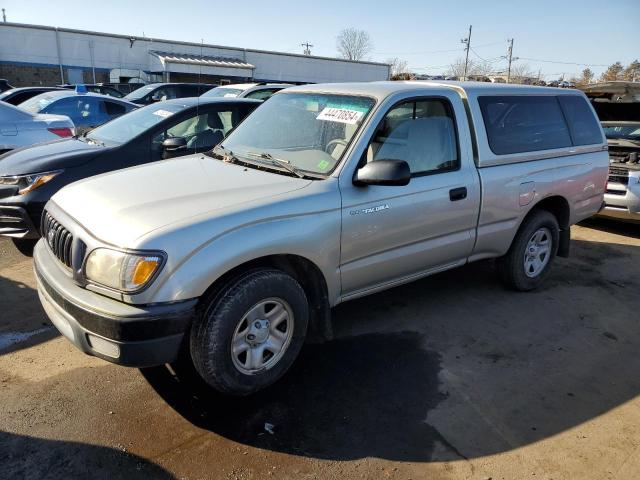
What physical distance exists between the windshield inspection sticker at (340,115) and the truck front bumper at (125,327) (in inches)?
68.9

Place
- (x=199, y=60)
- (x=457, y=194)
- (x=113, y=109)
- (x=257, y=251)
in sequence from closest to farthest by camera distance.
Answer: (x=257, y=251) → (x=457, y=194) → (x=113, y=109) → (x=199, y=60)

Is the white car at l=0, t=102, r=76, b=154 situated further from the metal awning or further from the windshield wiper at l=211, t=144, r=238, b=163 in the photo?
the metal awning

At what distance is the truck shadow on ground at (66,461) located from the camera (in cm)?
245

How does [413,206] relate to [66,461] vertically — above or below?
above

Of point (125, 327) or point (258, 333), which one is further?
point (258, 333)

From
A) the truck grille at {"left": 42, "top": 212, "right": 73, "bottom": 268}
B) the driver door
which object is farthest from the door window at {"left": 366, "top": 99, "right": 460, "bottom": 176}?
the truck grille at {"left": 42, "top": 212, "right": 73, "bottom": 268}

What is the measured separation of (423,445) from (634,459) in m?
1.13

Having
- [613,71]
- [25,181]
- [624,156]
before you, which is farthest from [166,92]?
[613,71]

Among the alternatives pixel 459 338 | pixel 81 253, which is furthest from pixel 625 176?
pixel 81 253

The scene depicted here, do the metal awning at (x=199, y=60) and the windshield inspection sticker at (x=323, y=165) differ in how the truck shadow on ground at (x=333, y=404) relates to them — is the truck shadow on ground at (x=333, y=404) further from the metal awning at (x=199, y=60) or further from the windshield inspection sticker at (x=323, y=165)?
the metal awning at (x=199, y=60)

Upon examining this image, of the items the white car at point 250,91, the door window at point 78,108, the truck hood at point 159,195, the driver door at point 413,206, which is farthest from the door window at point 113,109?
the driver door at point 413,206

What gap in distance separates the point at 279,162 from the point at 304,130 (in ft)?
1.31

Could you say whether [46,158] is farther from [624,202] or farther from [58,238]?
[624,202]

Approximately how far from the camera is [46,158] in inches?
199
